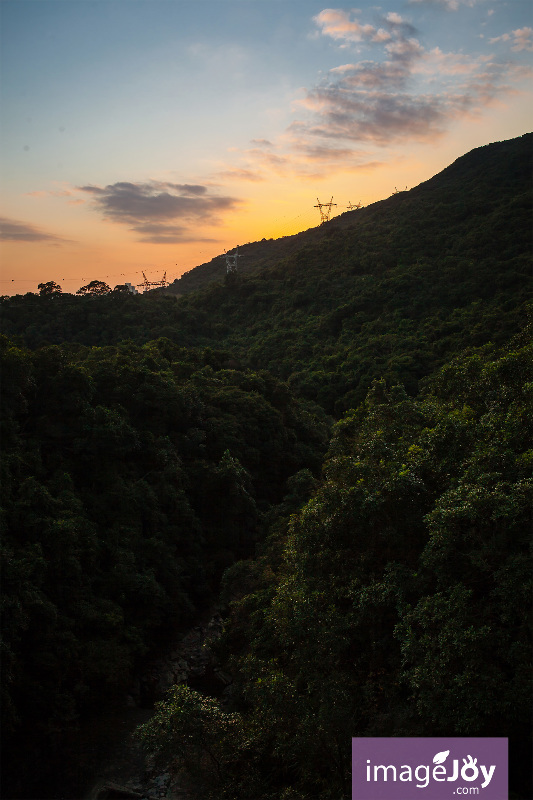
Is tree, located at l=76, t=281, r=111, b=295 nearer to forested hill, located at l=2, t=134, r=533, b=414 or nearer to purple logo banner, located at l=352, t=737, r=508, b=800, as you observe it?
forested hill, located at l=2, t=134, r=533, b=414

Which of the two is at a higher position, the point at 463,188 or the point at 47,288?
the point at 463,188

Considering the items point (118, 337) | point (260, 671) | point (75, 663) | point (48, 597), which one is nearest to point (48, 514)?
point (48, 597)

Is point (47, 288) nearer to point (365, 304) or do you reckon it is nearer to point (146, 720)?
point (365, 304)

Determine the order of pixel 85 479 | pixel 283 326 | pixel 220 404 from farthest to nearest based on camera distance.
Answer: pixel 283 326, pixel 220 404, pixel 85 479

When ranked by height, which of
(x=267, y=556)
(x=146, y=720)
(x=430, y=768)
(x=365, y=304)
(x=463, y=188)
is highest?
(x=463, y=188)

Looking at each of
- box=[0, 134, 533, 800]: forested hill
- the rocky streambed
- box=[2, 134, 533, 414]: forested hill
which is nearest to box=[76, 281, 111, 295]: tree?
box=[2, 134, 533, 414]: forested hill

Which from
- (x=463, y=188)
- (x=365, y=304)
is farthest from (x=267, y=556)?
(x=463, y=188)

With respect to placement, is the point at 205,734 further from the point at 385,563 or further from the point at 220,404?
the point at 220,404
